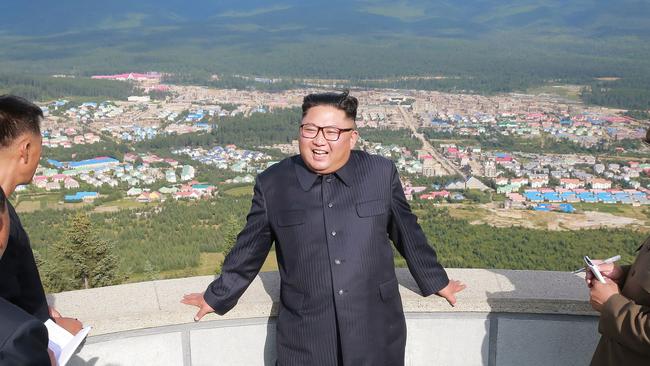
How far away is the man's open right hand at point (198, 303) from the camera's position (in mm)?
1614

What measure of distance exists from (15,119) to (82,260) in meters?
5.38

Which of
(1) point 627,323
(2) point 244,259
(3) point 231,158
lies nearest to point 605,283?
(1) point 627,323

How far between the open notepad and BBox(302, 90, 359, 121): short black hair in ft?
2.15

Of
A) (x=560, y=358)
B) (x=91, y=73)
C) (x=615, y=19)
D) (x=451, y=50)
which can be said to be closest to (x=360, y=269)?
(x=560, y=358)

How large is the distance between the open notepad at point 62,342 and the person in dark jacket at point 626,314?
0.99 meters

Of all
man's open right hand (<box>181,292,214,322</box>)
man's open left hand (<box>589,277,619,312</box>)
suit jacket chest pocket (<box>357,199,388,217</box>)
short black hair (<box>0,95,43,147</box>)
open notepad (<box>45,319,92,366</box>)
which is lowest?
man's open right hand (<box>181,292,214,322</box>)

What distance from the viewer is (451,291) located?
169 cm

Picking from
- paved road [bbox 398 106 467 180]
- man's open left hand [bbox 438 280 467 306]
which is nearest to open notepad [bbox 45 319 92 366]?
man's open left hand [bbox 438 280 467 306]

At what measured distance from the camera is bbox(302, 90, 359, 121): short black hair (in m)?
1.44

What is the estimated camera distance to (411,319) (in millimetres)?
1728

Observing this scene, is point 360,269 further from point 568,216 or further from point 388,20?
point 388,20

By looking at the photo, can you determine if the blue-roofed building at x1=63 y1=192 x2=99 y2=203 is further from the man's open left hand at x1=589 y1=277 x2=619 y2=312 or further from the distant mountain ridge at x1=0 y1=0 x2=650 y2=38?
the distant mountain ridge at x1=0 y1=0 x2=650 y2=38

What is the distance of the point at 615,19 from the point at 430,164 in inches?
3149

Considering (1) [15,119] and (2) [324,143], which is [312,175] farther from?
(1) [15,119]
